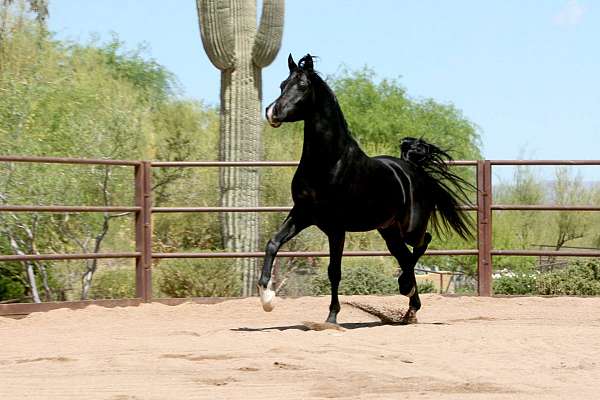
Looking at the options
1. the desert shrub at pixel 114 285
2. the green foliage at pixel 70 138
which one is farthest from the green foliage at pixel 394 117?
the desert shrub at pixel 114 285

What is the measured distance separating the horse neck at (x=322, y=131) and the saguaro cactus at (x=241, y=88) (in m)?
5.31

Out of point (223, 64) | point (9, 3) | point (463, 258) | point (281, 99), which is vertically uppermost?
point (9, 3)

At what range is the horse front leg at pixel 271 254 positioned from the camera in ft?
25.6

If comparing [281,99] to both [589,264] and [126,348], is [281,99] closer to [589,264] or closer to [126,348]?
[126,348]

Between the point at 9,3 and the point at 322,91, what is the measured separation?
14.6 metres

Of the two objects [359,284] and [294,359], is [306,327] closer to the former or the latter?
[294,359]

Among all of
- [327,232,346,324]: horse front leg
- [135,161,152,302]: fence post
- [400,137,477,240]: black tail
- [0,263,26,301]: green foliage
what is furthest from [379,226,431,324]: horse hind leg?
[0,263,26,301]: green foliage

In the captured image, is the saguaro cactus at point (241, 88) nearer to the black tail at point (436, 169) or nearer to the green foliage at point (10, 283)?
the green foliage at point (10, 283)

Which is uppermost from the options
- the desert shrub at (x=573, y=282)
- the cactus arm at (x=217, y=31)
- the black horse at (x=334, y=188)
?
the cactus arm at (x=217, y=31)

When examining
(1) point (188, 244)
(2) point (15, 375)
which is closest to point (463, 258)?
(1) point (188, 244)

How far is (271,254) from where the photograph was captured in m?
7.98

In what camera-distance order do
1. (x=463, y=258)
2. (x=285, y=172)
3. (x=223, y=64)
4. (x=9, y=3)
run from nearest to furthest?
1. (x=223, y=64)
2. (x=285, y=172)
3. (x=9, y=3)
4. (x=463, y=258)

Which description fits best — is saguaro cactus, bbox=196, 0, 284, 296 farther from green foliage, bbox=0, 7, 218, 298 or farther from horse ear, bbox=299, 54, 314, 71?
horse ear, bbox=299, 54, 314, 71

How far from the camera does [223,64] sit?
545 inches
